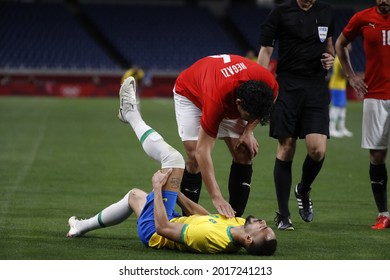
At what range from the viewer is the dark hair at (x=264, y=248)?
704 cm

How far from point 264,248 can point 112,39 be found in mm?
40780

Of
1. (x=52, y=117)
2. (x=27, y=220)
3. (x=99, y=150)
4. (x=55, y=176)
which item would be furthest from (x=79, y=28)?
(x=27, y=220)

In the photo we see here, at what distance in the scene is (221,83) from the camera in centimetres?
730

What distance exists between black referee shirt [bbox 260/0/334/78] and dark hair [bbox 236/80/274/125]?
7.16 feet

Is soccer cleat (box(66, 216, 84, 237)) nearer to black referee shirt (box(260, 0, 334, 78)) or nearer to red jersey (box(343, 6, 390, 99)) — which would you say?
black referee shirt (box(260, 0, 334, 78))

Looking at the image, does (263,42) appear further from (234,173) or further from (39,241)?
(39,241)

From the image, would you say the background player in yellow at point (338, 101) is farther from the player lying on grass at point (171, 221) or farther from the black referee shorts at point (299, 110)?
the player lying on grass at point (171, 221)

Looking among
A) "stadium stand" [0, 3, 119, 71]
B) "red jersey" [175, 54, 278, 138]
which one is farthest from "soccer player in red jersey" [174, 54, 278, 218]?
"stadium stand" [0, 3, 119, 71]

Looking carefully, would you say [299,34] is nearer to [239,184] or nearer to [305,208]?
[239,184]

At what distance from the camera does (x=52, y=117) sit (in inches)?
1041

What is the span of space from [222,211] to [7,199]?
412cm

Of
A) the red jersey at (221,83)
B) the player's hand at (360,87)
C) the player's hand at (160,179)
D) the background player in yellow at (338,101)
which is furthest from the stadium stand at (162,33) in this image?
the player's hand at (160,179)

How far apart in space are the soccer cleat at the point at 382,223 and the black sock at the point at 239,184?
1.45 metres

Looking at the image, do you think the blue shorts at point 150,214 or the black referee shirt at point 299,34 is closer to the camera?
the blue shorts at point 150,214
